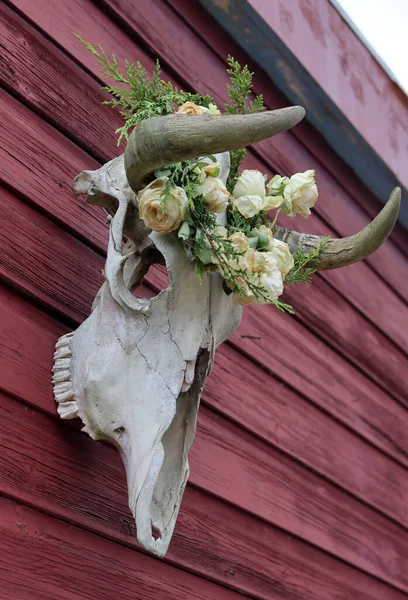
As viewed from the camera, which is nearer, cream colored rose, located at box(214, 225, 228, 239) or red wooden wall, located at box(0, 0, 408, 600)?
cream colored rose, located at box(214, 225, 228, 239)

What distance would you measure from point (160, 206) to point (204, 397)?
82 centimetres

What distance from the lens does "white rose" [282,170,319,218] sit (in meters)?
1.67

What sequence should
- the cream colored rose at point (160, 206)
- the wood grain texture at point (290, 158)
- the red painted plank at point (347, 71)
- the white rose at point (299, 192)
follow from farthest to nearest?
the red painted plank at point (347, 71) < the wood grain texture at point (290, 158) < the white rose at point (299, 192) < the cream colored rose at point (160, 206)

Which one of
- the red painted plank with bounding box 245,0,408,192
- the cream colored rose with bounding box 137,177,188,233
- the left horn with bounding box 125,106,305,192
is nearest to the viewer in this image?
the left horn with bounding box 125,106,305,192

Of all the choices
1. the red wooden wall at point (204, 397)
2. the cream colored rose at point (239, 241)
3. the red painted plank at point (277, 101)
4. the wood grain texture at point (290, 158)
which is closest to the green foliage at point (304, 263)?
the cream colored rose at point (239, 241)

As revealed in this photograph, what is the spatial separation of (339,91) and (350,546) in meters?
1.45

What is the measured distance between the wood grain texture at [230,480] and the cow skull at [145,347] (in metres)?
0.08

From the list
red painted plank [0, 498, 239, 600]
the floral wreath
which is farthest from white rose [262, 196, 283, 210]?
red painted plank [0, 498, 239, 600]

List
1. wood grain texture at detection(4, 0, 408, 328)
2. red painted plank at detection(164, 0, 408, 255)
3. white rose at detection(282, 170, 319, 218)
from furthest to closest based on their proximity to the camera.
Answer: red painted plank at detection(164, 0, 408, 255) < wood grain texture at detection(4, 0, 408, 328) < white rose at detection(282, 170, 319, 218)

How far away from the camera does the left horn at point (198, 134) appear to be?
4.27 feet

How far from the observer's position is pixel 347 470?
8.93 ft

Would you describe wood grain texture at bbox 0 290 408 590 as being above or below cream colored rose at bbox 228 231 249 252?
below

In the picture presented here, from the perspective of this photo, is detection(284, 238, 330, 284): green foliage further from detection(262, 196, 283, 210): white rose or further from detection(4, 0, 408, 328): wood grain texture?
detection(4, 0, 408, 328): wood grain texture

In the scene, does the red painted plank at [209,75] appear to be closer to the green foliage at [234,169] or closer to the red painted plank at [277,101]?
the red painted plank at [277,101]
